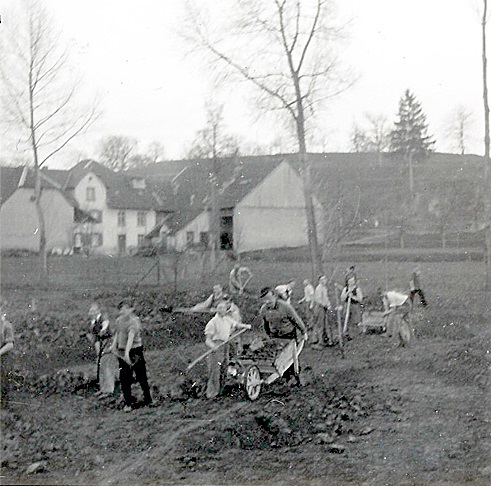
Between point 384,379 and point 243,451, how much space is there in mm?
2463

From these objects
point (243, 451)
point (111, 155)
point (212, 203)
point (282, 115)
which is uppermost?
point (282, 115)

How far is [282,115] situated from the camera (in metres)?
7.97

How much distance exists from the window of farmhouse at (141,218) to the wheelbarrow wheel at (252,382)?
7.81ft

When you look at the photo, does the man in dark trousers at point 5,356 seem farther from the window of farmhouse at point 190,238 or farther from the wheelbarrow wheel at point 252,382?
the wheelbarrow wheel at point 252,382

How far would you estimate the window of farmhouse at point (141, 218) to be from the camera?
773cm

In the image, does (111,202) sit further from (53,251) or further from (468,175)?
(468,175)

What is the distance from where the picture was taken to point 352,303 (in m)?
8.96

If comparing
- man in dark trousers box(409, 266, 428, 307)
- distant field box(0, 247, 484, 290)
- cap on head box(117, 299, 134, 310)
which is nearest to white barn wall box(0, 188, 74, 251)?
distant field box(0, 247, 484, 290)

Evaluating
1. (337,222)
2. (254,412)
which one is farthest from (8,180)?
(337,222)

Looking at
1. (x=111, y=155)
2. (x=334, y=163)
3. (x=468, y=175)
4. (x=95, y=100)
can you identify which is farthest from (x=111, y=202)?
(x=468, y=175)

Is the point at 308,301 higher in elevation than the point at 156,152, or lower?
lower

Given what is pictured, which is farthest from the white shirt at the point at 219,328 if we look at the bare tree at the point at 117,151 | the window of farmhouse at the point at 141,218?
the bare tree at the point at 117,151

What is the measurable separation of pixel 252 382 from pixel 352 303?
269 cm

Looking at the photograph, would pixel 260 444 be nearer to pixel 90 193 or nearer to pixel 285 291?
pixel 285 291
